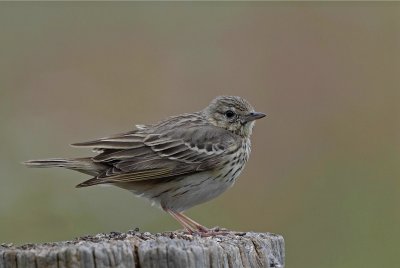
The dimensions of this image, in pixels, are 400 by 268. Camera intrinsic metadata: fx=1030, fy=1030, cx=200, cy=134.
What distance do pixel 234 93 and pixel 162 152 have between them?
604cm

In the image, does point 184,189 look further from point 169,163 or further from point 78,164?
point 78,164

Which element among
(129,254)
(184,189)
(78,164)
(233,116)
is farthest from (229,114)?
(129,254)

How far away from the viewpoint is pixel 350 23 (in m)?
18.0

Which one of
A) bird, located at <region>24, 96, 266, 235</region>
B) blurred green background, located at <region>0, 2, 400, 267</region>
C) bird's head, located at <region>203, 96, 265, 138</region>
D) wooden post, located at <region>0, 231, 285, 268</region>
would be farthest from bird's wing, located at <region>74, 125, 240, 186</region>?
wooden post, located at <region>0, 231, 285, 268</region>

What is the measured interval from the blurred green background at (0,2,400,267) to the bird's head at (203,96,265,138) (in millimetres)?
2316

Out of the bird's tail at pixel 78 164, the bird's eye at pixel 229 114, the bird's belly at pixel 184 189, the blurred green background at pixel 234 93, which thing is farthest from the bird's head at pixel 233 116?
the blurred green background at pixel 234 93

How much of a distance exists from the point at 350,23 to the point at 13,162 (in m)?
7.29

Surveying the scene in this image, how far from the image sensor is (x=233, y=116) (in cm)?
981

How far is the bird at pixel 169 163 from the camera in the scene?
8852 mm

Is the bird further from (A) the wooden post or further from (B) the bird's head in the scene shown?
(A) the wooden post

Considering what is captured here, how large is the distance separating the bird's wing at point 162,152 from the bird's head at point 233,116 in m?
0.22

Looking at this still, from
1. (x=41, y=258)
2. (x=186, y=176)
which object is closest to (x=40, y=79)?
(x=186, y=176)

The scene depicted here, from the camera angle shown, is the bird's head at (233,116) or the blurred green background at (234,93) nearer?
the bird's head at (233,116)

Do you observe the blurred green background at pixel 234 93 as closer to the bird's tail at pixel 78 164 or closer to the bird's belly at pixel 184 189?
the bird's belly at pixel 184 189
